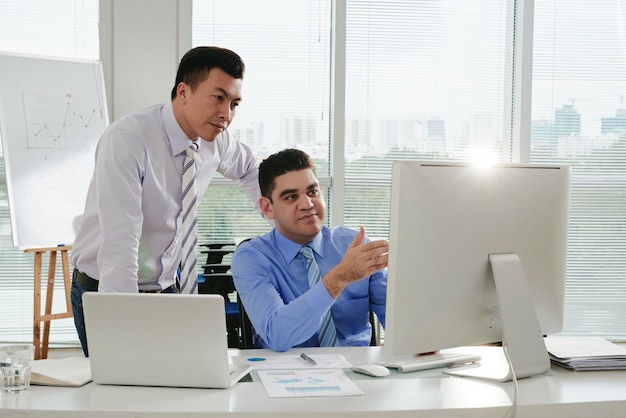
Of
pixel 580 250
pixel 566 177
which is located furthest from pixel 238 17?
pixel 566 177

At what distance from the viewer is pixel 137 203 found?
214cm

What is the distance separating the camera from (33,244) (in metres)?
3.41

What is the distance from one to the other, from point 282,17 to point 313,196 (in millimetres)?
2434

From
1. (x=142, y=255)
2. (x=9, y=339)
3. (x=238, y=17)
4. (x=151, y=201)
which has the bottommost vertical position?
(x=9, y=339)

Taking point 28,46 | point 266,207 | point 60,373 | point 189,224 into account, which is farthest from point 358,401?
point 28,46

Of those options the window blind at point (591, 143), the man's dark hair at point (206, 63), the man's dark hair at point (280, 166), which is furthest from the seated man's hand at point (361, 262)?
the window blind at point (591, 143)

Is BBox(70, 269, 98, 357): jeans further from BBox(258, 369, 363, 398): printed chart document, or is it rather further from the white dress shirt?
BBox(258, 369, 363, 398): printed chart document

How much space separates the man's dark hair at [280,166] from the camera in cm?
212

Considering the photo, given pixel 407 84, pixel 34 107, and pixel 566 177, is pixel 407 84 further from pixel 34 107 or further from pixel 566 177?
pixel 566 177

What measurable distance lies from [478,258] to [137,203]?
1132 millimetres

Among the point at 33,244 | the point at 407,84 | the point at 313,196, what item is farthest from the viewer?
the point at 407,84

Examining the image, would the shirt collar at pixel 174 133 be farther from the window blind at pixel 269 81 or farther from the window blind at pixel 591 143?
the window blind at pixel 591 143

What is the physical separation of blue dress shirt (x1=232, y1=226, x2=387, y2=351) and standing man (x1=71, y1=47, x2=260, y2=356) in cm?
38

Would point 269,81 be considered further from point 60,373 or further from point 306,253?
point 60,373
